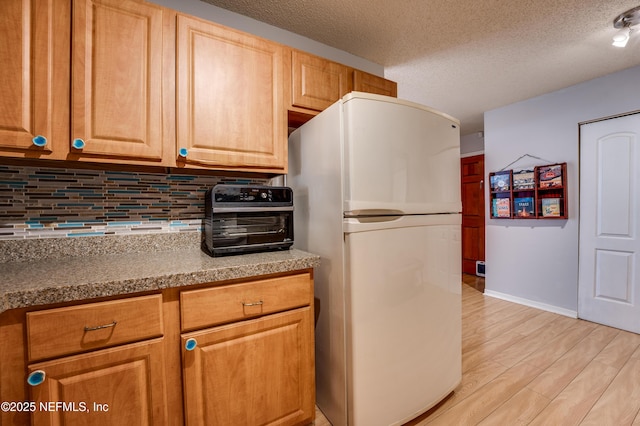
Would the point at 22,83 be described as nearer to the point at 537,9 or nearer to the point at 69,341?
the point at 69,341

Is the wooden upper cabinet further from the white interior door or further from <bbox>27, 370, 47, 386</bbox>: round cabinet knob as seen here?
the white interior door

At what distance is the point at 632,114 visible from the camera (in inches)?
95.8

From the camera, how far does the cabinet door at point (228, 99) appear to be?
1.32 metres

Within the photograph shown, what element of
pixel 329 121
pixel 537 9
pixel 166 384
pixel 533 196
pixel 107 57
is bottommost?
pixel 166 384

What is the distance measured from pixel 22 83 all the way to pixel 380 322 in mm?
1786

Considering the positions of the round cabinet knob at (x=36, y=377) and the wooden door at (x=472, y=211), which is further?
the wooden door at (x=472, y=211)

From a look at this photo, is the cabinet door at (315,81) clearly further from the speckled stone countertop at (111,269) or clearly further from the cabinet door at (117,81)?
the speckled stone countertop at (111,269)

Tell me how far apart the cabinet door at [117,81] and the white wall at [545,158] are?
12.0 ft

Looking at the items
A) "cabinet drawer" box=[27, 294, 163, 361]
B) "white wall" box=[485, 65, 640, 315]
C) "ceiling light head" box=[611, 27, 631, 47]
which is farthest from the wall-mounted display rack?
"cabinet drawer" box=[27, 294, 163, 361]

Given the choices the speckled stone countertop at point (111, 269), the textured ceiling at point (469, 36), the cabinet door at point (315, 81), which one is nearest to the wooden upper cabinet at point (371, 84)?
the cabinet door at point (315, 81)

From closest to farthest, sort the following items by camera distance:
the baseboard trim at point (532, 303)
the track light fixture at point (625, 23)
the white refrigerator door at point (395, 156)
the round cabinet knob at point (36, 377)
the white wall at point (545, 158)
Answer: the round cabinet knob at point (36, 377)
the white refrigerator door at point (395, 156)
the track light fixture at point (625, 23)
the white wall at point (545, 158)
the baseboard trim at point (532, 303)

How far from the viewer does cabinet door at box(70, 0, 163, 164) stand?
1.13 meters

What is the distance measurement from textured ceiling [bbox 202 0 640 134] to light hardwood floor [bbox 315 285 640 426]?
7.84 ft

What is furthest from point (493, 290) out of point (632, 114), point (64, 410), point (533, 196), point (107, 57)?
point (107, 57)
